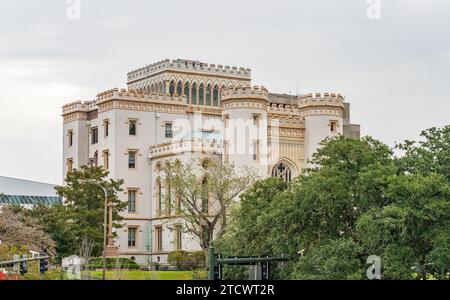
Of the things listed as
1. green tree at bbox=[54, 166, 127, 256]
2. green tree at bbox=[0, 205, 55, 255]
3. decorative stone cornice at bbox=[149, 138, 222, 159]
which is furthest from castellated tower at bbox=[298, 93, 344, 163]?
green tree at bbox=[0, 205, 55, 255]

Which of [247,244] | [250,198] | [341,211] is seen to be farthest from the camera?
[250,198]

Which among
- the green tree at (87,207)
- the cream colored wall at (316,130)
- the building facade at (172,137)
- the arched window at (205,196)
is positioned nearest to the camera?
the green tree at (87,207)

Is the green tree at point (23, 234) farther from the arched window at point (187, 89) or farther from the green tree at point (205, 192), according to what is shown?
the arched window at point (187, 89)

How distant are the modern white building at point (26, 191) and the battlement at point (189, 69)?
2652 cm

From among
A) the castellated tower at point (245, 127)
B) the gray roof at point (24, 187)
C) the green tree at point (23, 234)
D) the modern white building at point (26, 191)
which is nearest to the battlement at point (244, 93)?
the castellated tower at point (245, 127)

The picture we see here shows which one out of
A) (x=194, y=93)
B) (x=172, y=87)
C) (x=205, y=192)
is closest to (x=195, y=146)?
(x=205, y=192)

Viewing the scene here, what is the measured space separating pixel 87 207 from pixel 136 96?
1507cm

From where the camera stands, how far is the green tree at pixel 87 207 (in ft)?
268

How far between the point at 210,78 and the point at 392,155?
55.0m

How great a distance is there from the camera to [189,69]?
104 meters

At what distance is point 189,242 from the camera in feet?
292

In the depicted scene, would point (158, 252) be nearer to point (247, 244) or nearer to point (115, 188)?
point (115, 188)

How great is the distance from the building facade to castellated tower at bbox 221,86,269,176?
0.08 metres
